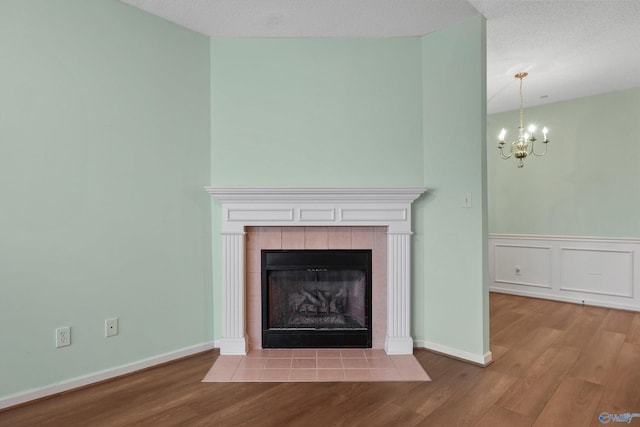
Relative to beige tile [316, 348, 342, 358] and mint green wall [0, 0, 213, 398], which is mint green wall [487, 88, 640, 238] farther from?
mint green wall [0, 0, 213, 398]

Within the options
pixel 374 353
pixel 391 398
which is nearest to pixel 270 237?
pixel 374 353

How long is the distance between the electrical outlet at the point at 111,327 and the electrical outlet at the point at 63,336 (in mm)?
198

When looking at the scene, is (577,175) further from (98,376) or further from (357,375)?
(98,376)

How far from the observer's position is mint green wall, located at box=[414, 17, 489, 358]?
2410 mm

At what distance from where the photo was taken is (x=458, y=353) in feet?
8.23

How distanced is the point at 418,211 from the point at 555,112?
9.77 feet

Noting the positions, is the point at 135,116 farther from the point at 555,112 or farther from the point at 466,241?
the point at 555,112

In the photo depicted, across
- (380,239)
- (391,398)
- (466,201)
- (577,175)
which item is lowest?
(391,398)

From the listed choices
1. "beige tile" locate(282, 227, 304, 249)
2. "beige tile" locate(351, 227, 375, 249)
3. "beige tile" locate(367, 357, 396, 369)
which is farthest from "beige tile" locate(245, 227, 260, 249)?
"beige tile" locate(367, 357, 396, 369)

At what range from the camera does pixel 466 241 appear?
2.47 m

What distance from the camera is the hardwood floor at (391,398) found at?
1.76m

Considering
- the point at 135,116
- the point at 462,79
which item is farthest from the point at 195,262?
the point at 462,79

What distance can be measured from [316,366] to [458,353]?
109 cm

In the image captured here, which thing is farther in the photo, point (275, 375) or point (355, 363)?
point (355, 363)
